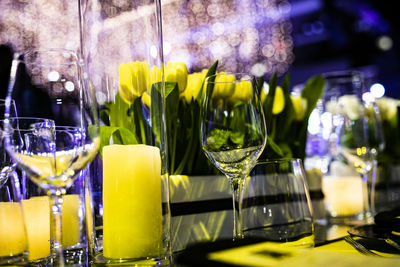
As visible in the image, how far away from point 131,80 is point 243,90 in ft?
0.55

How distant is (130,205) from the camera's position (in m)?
0.60

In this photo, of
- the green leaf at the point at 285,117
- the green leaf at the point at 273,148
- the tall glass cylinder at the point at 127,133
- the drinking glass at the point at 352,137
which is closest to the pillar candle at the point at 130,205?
the tall glass cylinder at the point at 127,133

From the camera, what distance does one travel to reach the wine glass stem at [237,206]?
0.65m

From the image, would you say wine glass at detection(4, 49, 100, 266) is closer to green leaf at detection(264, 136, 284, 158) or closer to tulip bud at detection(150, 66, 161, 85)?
tulip bud at detection(150, 66, 161, 85)

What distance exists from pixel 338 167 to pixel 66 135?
3.46ft

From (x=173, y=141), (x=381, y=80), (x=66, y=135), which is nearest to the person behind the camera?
(x=66, y=135)

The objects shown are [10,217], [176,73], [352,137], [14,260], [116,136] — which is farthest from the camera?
[352,137]

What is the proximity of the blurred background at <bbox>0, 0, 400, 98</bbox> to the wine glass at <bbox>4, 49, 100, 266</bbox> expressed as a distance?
0.03 m

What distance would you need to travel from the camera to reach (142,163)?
612 millimetres

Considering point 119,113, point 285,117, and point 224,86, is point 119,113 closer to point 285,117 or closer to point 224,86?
point 224,86

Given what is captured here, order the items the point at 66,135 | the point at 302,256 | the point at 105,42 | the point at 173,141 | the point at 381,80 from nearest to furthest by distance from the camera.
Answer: the point at 302,256 → the point at 66,135 → the point at 105,42 → the point at 173,141 → the point at 381,80

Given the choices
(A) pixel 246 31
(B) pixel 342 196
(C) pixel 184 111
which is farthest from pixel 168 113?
(A) pixel 246 31

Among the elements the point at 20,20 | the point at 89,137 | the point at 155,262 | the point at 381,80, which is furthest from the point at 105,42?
the point at 381,80

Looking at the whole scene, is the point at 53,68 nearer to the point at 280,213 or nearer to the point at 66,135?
the point at 66,135
